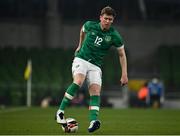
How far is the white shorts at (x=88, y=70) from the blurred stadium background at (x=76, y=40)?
20.6 meters

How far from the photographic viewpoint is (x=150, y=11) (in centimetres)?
3869

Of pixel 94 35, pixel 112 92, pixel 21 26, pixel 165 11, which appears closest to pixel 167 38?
pixel 165 11

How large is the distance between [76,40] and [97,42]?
81.3 feet

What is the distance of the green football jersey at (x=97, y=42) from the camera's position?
1341 centimetres

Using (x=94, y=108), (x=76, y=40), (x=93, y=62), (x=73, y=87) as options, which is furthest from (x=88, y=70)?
(x=76, y=40)

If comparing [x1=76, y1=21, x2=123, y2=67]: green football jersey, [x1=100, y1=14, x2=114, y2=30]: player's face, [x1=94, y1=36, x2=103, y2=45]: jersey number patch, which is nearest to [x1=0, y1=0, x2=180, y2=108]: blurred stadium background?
[x1=76, y1=21, x2=123, y2=67]: green football jersey

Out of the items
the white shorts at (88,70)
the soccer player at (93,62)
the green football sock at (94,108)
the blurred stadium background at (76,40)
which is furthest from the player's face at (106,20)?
the blurred stadium background at (76,40)

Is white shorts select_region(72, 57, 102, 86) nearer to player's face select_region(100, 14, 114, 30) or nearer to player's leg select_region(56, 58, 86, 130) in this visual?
player's leg select_region(56, 58, 86, 130)

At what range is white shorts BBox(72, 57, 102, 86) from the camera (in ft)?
44.1

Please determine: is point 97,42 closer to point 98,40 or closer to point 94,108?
point 98,40

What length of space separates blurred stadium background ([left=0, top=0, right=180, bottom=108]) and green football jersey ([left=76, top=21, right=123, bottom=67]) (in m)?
20.6

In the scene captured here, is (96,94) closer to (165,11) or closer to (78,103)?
(78,103)

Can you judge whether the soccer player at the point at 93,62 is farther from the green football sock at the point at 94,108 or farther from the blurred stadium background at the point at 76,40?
the blurred stadium background at the point at 76,40

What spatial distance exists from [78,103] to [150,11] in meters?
9.64
